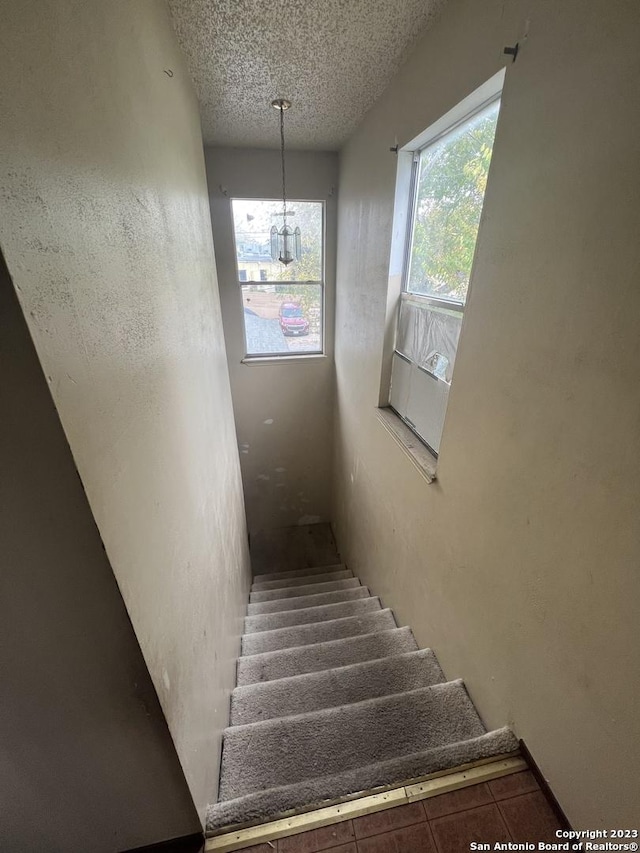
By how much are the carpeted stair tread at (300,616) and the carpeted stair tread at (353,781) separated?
1.15 m

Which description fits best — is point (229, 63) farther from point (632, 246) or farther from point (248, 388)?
point (248, 388)

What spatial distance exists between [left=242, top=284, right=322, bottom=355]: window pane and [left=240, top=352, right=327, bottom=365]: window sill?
0.05m

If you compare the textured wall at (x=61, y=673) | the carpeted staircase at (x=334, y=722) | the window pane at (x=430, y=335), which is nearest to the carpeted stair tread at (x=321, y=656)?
the carpeted staircase at (x=334, y=722)

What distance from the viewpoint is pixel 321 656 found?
1867 millimetres

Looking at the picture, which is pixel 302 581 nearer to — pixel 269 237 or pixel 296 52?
pixel 269 237

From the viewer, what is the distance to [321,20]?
1473mm

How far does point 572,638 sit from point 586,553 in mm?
253

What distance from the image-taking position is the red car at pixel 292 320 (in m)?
3.71

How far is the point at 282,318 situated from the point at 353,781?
3.49 metres

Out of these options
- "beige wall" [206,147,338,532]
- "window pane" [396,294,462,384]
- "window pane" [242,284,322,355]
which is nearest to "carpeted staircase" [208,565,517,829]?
"window pane" [396,294,462,384]

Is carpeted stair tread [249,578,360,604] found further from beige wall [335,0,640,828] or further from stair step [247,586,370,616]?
beige wall [335,0,640,828]

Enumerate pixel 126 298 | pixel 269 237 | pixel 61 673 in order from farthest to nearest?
pixel 269 237 → pixel 126 298 → pixel 61 673

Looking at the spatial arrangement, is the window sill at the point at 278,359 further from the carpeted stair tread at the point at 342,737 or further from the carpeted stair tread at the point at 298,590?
the carpeted stair tread at the point at 342,737

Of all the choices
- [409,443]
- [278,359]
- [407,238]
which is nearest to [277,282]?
[278,359]
